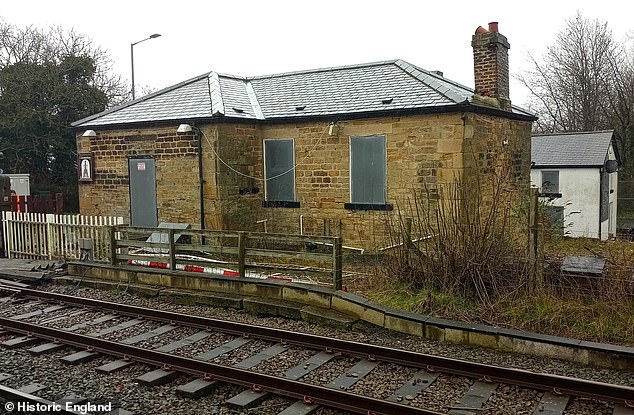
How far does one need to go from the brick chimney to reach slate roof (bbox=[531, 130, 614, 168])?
46.4 ft

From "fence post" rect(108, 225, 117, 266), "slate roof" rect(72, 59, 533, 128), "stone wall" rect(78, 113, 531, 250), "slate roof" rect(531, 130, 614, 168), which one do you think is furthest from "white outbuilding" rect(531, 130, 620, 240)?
"fence post" rect(108, 225, 117, 266)

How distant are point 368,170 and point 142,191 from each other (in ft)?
22.7

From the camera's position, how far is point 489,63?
49.3ft

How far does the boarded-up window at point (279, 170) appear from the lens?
16.0m

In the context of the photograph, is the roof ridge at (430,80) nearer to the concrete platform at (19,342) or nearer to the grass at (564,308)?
the grass at (564,308)

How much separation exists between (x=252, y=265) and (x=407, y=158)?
536 cm

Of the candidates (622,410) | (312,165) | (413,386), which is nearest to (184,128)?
(312,165)

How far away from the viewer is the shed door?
1677 cm

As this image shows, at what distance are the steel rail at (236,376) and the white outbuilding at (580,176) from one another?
2264 cm

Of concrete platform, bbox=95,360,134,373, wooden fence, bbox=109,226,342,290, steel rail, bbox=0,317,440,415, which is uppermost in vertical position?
wooden fence, bbox=109,226,342,290

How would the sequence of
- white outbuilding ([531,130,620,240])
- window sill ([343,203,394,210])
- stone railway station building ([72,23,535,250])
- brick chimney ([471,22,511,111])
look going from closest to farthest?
stone railway station building ([72,23,535,250])
window sill ([343,203,394,210])
brick chimney ([471,22,511,111])
white outbuilding ([531,130,620,240])

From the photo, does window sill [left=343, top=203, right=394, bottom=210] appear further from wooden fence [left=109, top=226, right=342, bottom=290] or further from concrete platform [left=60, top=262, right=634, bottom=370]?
concrete platform [left=60, top=262, right=634, bottom=370]

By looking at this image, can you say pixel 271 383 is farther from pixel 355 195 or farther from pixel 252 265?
pixel 355 195

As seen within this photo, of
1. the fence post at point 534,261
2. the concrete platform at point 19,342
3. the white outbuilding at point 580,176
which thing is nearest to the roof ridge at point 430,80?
the fence post at point 534,261
